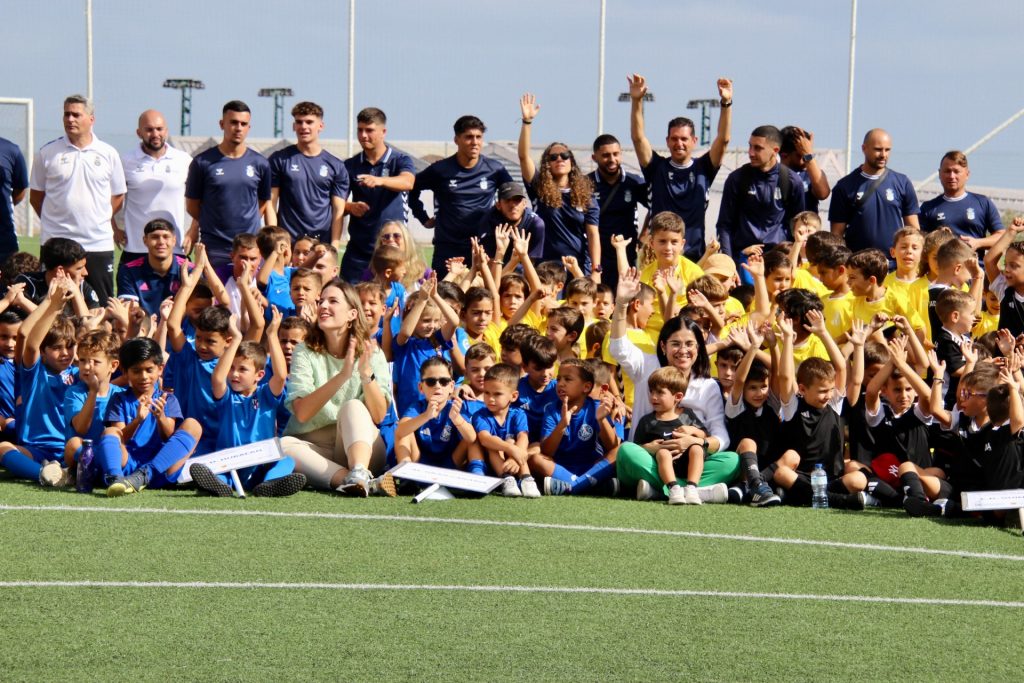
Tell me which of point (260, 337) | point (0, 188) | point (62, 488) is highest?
point (0, 188)

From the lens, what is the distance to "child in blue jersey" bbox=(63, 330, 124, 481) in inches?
332

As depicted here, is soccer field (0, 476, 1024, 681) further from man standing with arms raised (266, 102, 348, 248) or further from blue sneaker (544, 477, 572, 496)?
man standing with arms raised (266, 102, 348, 248)

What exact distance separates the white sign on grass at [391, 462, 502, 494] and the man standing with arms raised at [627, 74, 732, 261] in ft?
14.5

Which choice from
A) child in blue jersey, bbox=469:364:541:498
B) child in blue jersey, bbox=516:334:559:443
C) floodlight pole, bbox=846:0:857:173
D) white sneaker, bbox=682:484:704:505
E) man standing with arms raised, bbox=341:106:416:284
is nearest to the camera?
white sneaker, bbox=682:484:704:505

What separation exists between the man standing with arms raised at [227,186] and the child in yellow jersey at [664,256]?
3.54 m

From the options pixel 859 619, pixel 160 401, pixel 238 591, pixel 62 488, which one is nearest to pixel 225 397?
pixel 160 401

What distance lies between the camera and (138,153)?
12039mm

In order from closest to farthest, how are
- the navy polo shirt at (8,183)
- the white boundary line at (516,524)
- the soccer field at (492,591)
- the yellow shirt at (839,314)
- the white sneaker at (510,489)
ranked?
the soccer field at (492,591)
the white boundary line at (516,524)
the white sneaker at (510,489)
the yellow shirt at (839,314)
the navy polo shirt at (8,183)

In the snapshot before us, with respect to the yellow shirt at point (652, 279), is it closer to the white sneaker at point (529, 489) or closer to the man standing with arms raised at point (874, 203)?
the white sneaker at point (529, 489)

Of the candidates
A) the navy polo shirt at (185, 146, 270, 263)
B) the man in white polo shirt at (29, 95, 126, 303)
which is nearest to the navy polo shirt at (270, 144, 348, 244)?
the navy polo shirt at (185, 146, 270, 263)

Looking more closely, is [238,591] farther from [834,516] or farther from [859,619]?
[834,516]

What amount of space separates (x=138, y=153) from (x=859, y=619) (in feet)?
27.5

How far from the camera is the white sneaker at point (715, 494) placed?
328 inches

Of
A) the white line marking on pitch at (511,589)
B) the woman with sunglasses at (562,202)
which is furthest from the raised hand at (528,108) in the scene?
the white line marking on pitch at (511,589)
